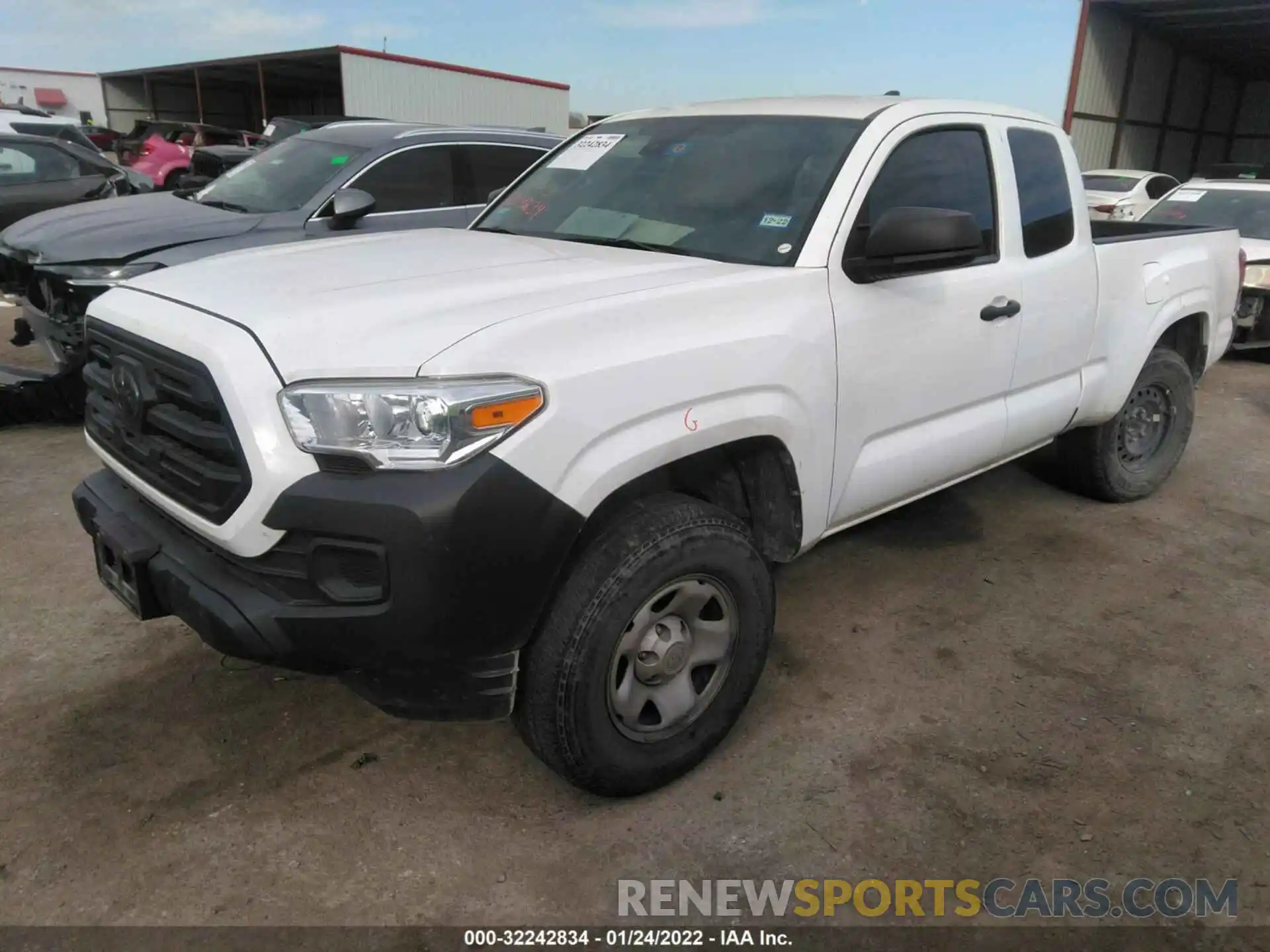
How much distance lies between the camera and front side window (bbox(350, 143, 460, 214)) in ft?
20.0

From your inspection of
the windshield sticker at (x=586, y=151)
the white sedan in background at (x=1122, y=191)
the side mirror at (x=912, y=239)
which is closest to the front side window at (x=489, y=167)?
the windshield sticker at (x=586, y=151)

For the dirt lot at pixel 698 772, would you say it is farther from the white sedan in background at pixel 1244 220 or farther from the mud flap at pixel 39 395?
the white sedan in background at pixel 1244 220

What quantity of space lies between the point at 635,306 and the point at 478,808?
4.70 feet

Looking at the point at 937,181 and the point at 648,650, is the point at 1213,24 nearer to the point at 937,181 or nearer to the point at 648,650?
the point at 937,181

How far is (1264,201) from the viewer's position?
28.5 feet

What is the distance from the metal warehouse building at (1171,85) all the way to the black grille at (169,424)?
787 inches

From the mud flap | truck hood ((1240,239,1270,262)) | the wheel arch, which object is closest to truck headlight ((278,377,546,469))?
the wheel arch

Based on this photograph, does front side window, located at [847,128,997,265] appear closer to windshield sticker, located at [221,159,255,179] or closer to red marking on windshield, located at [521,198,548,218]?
red marking on windshield, located at [521,198,548,218]

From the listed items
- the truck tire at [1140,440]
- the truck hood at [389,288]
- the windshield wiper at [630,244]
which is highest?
the windshield wiper at [630,244]

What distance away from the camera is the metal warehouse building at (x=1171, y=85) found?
61.1 feet

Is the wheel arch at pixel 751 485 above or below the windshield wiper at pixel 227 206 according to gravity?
below

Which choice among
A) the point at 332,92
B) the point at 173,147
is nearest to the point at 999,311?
the point at 173,147

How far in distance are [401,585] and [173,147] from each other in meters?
19.8

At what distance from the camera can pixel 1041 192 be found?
3.77 m
